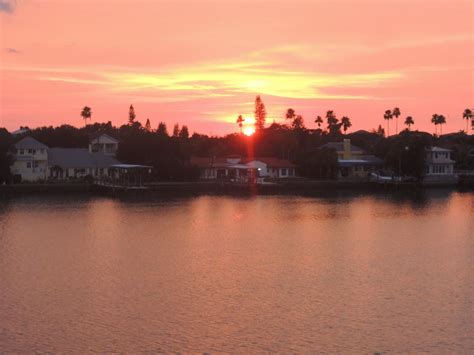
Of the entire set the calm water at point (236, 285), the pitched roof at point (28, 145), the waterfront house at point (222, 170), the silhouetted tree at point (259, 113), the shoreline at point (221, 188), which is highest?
the silhouetted tree at point (259, 113)

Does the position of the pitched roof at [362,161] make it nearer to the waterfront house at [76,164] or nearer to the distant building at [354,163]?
the distant building at [354,163]

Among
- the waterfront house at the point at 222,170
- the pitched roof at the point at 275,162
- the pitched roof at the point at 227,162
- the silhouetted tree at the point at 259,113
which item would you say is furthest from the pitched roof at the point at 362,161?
the silhouetted tree at the point at 259,113

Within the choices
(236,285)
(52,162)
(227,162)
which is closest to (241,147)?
(227,162)

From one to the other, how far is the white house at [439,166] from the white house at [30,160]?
67.2m

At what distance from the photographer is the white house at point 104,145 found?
102 m

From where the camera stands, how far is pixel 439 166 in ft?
377

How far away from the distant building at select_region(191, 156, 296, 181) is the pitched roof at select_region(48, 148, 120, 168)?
1499 cm

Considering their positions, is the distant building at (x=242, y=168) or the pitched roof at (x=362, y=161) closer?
the distant building at (x=242, y=168)

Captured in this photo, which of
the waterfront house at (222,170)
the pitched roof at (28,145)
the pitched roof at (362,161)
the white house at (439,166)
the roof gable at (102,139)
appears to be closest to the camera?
the pitched roof at (28,145)

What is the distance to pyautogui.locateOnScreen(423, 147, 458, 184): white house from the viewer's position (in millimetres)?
111188

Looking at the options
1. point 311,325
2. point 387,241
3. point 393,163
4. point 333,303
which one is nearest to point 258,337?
point 311,325

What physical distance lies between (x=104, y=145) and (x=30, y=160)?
16.6m

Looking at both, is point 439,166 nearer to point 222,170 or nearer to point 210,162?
point 222,170

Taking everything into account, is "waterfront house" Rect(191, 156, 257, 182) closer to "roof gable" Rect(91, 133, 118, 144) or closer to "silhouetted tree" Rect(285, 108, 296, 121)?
"roof gable" Rect(91, 133, 118, 144)
